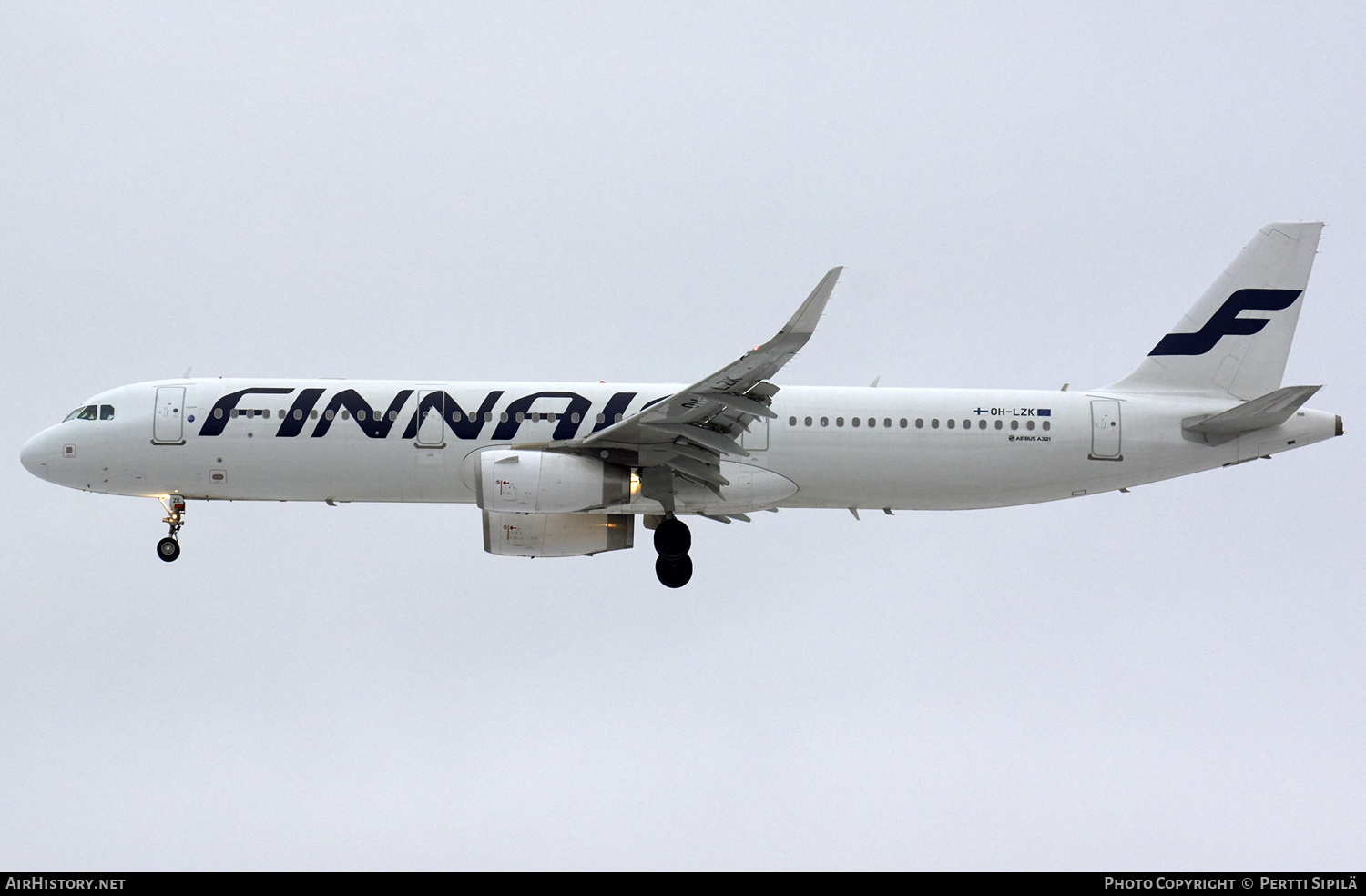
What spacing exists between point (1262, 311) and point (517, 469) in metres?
18.2

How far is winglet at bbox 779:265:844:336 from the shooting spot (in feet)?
83.9

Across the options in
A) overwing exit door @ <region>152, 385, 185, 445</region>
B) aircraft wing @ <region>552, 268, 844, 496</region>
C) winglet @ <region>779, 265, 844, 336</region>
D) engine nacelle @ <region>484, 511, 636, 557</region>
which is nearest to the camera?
winglet @ <region>779, 265, 844, 336</region>

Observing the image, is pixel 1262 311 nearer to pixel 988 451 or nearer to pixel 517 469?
pixel 988 451

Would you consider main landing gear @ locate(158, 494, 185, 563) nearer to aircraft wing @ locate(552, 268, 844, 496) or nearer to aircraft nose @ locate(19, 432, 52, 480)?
aircraft nose @ locate(19, 432, 52, 480)

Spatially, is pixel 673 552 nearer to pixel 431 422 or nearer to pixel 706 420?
pixel 706 420

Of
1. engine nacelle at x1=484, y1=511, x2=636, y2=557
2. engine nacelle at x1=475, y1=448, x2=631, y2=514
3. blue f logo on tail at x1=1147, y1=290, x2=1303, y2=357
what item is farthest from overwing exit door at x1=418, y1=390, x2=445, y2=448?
blue f logo on tail at x1=1147, y1=290, x2=1303, y2=357

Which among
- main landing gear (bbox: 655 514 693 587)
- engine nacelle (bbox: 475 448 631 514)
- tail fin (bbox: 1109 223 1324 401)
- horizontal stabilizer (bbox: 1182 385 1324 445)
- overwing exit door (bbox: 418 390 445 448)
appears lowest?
main landing gear (bbox: 655 514 693 587)

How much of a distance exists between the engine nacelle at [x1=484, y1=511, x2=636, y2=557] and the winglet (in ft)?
26.3

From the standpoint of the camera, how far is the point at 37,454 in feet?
108

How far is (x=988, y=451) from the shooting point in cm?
3231

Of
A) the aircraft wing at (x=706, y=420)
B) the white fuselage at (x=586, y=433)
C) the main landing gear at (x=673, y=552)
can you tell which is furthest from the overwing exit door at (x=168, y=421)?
the main landing gear at (x=673, y=552)

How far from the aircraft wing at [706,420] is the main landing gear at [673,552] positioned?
4.06ft

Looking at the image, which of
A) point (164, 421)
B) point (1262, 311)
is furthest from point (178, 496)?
point (1262, 311)

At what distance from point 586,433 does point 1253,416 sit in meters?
14.6
